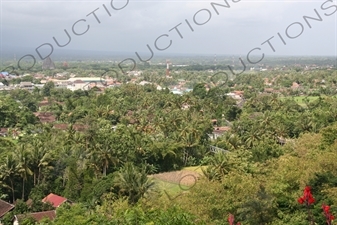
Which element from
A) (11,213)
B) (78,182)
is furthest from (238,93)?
(11,213)

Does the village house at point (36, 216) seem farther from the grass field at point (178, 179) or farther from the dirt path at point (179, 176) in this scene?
the dirt path at point (179, 176)

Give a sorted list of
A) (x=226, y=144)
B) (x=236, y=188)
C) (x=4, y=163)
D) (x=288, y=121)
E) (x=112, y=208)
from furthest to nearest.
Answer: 1. (x=288, y=121)
2. (x=226, y=144)
3. (x=4, y=163)
4. (x=112, y=208)
5. (x=236, y=188)

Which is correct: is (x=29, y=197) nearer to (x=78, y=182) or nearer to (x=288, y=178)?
(x=78, y=182)

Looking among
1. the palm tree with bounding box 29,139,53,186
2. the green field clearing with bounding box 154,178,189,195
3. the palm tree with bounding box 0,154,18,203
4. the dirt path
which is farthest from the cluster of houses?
the dirt path

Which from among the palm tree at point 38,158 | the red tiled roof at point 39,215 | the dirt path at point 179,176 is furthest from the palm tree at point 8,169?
the dirt path at point 179,176

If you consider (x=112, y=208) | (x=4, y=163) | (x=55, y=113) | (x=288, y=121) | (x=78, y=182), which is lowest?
(x=288, y=121)

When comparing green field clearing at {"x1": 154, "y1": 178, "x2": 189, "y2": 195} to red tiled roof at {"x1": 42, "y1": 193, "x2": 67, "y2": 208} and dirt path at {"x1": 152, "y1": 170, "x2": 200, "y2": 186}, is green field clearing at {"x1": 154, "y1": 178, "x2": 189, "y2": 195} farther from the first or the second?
red tiled roof at {"x1": 42, "y1": 193, "x2": 67, "y2": 208}

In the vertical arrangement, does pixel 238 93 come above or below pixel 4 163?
below

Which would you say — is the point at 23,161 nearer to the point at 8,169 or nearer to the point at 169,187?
the point at 8,169

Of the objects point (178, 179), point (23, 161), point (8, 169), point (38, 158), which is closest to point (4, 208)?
point (8, 169)
